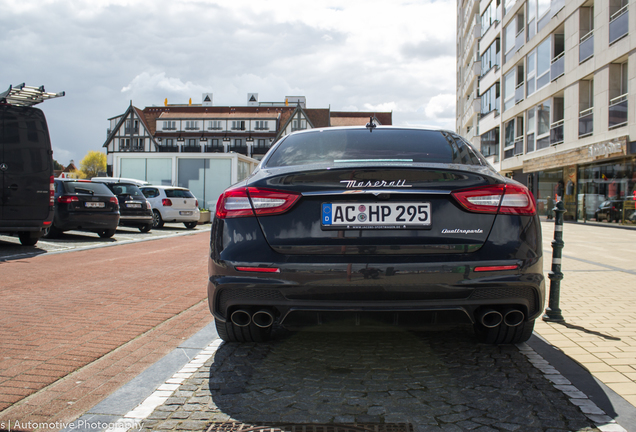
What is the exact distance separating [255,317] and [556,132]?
26.7 m

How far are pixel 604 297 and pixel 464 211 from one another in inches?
154

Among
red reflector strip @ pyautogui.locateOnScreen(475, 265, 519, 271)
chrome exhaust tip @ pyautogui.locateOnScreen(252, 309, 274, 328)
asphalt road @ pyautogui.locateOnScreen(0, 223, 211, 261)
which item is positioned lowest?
asphalt road @ pyautogui.locateOnScreen(0, 223, 211, 261)

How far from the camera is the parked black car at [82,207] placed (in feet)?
43.3

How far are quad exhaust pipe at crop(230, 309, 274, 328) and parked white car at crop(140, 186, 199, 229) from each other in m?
18.1

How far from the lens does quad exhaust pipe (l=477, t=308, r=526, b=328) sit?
10.3ft

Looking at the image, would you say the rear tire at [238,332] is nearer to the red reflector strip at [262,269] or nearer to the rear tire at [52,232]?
the red reflector strip at [262,269]

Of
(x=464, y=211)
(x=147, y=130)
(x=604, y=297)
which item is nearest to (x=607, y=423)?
(x=464, y=211)

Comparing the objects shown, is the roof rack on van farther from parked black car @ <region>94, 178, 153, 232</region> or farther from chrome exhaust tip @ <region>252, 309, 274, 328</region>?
chrome exhaust tip @ <region>252, 309, 274, 328</region>

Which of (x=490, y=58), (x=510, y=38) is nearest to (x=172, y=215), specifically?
(x=510, y=38)

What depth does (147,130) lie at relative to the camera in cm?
8912

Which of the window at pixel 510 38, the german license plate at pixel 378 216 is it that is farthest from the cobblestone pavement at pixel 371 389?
the window at pixel 510 38

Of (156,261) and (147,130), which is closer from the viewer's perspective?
(156,261)

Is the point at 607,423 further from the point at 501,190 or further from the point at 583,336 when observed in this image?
the point at 583,336

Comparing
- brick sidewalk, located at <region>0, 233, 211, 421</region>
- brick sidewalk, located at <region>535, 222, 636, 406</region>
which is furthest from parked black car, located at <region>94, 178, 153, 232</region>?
brick sidewalk, located at <region>535, 222, 636, 406</region>
